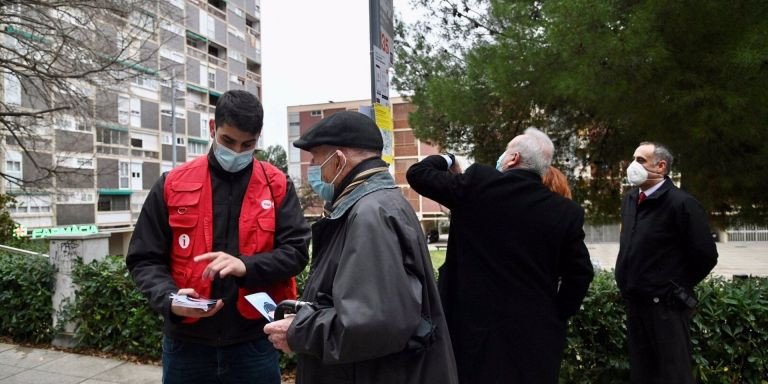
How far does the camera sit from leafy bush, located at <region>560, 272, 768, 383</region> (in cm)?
392

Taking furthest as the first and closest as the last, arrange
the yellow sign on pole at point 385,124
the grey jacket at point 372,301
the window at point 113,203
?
the window at point 113,203 < the yellow sign on pole at point 385,124 < the grey jacket at point 372,301

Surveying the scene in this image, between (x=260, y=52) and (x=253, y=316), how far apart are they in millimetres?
62935

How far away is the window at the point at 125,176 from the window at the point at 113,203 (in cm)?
87

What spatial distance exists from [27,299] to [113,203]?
129 ft

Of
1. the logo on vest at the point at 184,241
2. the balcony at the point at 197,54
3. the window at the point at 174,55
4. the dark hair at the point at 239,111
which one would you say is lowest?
the logo on vest at the point at 184,241

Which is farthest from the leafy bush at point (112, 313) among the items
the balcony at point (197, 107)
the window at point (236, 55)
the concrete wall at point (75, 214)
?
the window at point (236, 55)

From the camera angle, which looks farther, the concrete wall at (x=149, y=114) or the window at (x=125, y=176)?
the concrete wall at (x=149, y=114)

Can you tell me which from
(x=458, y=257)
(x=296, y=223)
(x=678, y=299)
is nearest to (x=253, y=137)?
(x=296, y=223)

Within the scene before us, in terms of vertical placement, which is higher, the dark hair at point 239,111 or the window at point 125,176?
the window at point 125,176

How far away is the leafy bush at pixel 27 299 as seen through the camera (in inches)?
240

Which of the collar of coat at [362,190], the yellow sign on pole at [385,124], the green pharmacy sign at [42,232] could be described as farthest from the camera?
the green pharmacy sign at [42,232]

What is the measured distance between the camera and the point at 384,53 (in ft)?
12.9

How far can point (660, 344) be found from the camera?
3406mm

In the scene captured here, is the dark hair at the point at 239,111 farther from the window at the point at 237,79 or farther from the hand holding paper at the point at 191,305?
the window at the point at 237,79
